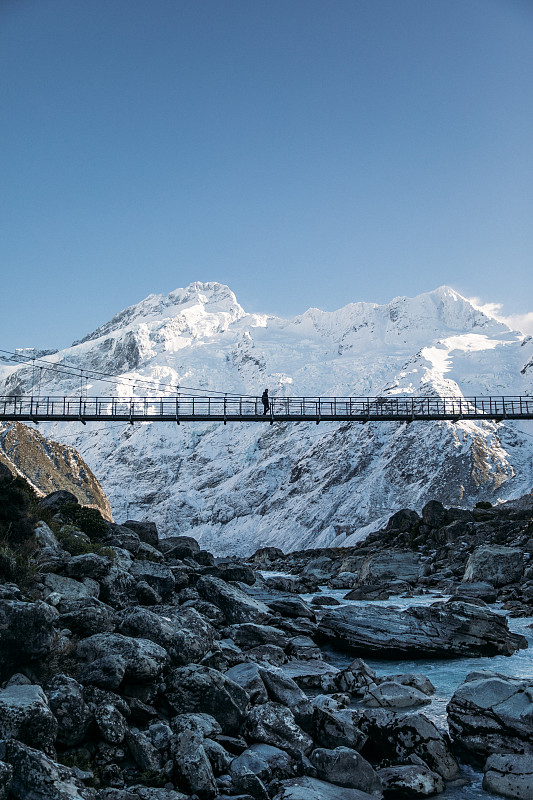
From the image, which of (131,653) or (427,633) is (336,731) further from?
(427,633)

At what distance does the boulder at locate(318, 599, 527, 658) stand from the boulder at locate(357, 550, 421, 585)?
64.5ft

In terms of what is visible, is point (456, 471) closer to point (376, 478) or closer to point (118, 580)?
point (376, 478)

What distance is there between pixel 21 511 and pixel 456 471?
115m

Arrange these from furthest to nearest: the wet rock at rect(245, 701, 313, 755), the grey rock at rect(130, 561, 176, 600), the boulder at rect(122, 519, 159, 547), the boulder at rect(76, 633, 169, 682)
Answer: the boulder at rect(122, 519, 159, 547) < the grey rock at rect(130, 561, 176, 600) < the boulder at rect(76, 633, 169, 682) < the wet rock at rect(245, 701, 313, 755)

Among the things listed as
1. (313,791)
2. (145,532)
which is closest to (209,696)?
(313,791)

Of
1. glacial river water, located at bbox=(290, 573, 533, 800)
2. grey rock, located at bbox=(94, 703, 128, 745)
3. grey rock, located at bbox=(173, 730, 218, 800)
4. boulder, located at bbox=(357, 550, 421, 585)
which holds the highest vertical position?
grey rock, located at bbox=(94, 703, 128, 745)

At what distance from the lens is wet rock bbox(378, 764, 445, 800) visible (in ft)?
33.1

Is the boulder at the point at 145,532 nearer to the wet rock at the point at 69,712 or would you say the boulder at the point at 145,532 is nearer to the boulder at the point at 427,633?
the boulder at the point at 427,633

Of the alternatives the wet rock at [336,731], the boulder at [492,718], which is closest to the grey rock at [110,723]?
the wet rock at [336,731]

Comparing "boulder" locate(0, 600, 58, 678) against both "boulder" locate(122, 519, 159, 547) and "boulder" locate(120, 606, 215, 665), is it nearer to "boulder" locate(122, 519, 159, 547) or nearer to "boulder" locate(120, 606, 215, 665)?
"boulder" locate(120, 606, 215, 665)

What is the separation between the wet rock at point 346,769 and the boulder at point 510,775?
186 centimetres

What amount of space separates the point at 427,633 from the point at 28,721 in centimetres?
1337

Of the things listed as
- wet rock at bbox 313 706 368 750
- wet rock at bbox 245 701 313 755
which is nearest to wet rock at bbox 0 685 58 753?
wet rock at bbox 245 701 313 755

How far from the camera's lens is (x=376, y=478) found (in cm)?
13938
